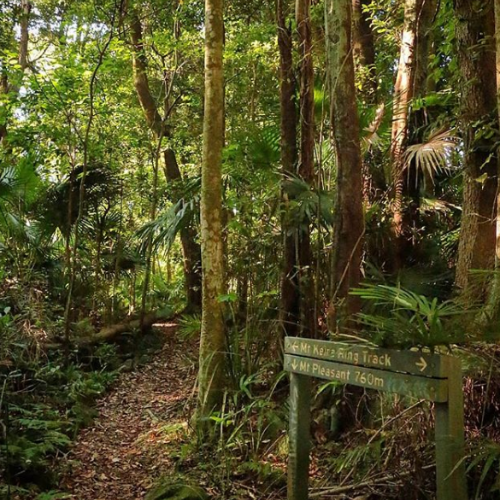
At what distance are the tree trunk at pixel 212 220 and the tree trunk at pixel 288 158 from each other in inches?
27.8

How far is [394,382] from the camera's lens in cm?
292

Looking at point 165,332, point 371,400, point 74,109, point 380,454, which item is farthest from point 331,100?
point 165,332

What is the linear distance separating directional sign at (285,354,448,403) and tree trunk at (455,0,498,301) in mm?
1950

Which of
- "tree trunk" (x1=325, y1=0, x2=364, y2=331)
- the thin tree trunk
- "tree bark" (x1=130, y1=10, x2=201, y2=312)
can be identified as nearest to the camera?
"tree trunk" (x1=325, y1=0, x2=364, y2=331)

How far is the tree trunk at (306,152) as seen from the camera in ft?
18.7

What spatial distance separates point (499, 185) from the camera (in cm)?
434

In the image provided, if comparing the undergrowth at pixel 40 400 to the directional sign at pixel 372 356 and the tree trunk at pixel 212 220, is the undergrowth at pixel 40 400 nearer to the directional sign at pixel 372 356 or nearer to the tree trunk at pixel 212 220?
the tree trunk at pixel 212 220

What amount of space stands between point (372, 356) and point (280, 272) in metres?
3.10

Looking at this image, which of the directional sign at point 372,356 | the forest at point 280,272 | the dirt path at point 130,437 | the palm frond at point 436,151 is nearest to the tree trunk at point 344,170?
the forest at point 280,272

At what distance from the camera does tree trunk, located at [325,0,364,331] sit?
15.5 ft

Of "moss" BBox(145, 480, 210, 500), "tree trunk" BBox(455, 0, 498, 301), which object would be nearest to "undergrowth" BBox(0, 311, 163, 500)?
"moss" BBox(145, 480, 210, 500)

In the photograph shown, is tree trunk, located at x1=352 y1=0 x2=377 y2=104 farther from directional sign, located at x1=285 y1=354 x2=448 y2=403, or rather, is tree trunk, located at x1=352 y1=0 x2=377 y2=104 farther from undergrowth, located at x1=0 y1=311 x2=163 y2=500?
undergrowth, located at x1=0 y1=311 x2=163 y2=500

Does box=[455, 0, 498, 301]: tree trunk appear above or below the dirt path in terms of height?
above

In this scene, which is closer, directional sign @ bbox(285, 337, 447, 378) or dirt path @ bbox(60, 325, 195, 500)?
directional sign @ bbox(285, 337, 447, 378)
